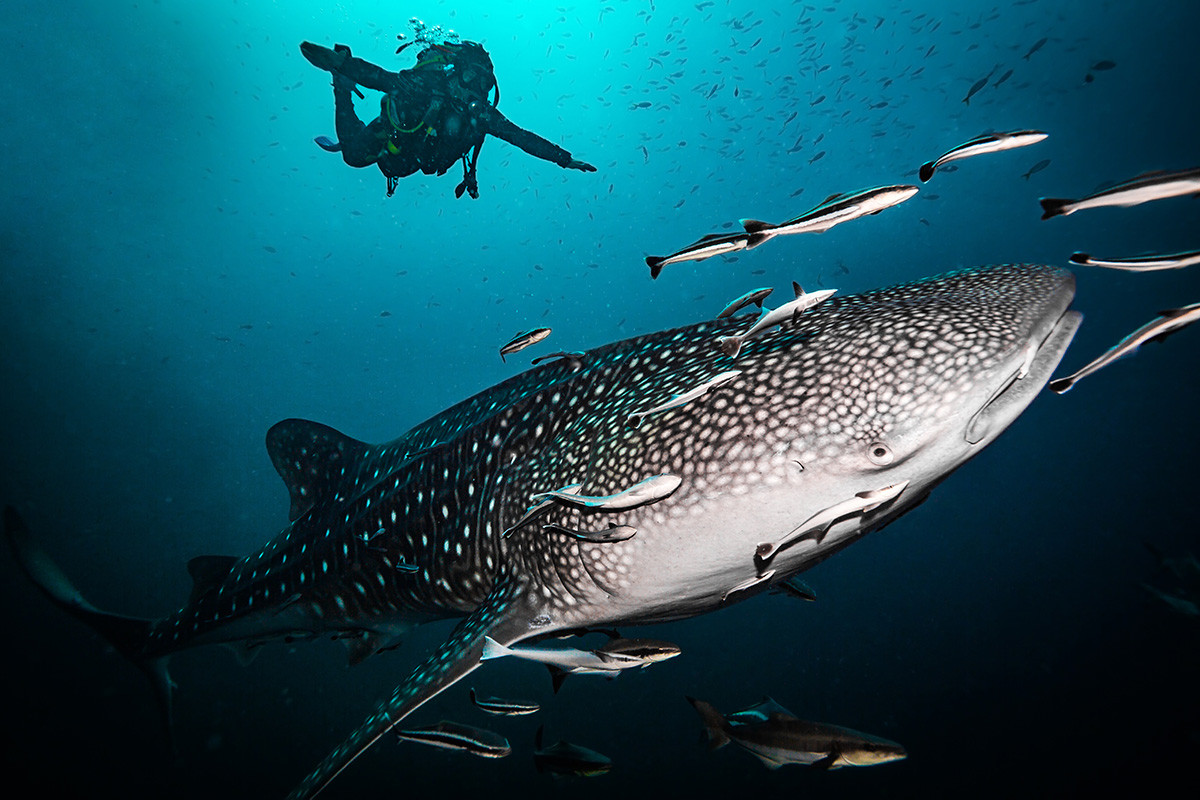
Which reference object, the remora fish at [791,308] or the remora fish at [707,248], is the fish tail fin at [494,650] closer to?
the remora fish at [791,308]

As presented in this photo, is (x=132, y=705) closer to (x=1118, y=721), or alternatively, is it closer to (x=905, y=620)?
(x=1118, y=721)

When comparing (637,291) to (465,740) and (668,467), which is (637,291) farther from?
(668,467)

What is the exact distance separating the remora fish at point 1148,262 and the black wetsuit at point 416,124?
10.7 metres

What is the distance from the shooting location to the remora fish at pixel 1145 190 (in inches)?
57.7

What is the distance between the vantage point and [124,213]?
40.7 m

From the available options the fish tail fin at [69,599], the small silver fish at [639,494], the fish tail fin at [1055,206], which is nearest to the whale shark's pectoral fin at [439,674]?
the small silver fish at [639,494]

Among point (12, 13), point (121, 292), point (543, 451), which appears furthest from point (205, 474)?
point (543, 451)

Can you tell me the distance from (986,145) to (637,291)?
6162 cm

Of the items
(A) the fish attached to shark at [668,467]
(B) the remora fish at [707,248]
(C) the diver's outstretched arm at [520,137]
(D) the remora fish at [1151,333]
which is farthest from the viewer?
(C) the diver's outstretched arm at [520,137]

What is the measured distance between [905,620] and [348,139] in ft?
103

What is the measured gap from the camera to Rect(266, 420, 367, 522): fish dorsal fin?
5.04 meters

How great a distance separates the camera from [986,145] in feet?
Result: 6.59

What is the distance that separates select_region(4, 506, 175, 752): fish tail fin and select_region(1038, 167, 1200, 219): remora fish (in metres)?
7.99

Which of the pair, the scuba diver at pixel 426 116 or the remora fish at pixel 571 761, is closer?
the remora fish at pixel 571 761
